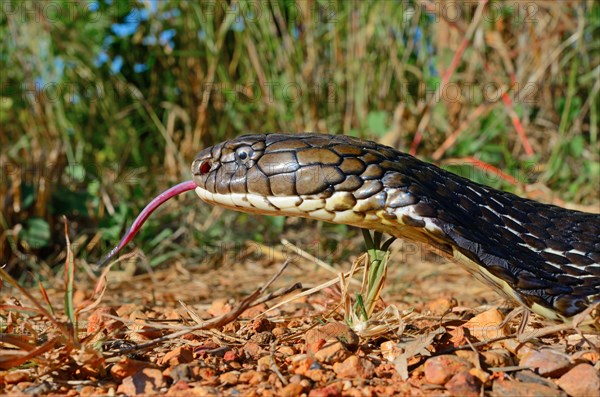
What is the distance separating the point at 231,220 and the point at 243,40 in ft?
4.37

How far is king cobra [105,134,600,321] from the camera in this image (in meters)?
1.81

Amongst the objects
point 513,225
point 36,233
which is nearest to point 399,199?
point 513,225

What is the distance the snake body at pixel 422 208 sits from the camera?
1809 millimetres

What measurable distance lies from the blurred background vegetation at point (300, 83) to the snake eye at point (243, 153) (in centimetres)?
197

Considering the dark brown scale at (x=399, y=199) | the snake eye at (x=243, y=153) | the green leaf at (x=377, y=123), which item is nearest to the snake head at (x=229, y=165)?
the snake eye at (x=243, y=153)

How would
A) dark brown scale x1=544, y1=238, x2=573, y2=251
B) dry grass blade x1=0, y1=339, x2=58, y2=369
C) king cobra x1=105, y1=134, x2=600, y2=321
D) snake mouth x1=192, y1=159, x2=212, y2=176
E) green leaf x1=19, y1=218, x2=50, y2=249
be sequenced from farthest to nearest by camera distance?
green leaf x1=19, y1=218, x2=50, y2=249
snake mouth x1=192, y1=159, x2=212, y2=176
dark brown scale x1=544, y1=238, x2=573, y2=251
king cobra x1=105, y1=134, x2=600, y2=321
dry grass blade x1=0, y1=339, x2=58, y2=369

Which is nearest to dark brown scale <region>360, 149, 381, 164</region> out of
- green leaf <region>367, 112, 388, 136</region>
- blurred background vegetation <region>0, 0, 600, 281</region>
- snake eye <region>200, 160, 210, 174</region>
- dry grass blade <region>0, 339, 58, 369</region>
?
snake eye <region>200, 160, 210, 174</region>

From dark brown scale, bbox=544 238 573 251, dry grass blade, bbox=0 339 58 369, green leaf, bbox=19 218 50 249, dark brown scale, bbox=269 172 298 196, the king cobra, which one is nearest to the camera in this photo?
dry grass blade, bbox=0 339 58 369

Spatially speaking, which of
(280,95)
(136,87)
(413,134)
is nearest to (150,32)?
(136,87)

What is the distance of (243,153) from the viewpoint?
229 centimetres

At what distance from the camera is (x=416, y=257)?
12.9ft

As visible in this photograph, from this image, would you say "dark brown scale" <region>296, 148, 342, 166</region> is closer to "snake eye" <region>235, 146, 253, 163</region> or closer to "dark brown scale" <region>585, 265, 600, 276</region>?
"snake eye" <region>235, 146, 253, 163</region>

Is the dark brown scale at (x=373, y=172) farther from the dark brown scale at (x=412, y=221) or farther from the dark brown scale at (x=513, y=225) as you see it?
the dark brown scale at (x=513, y=225)

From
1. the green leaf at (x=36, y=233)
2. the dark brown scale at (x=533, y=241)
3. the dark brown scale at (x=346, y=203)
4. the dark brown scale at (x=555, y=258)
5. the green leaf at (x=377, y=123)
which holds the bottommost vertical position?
the green leaf at (x=36, y=233)
